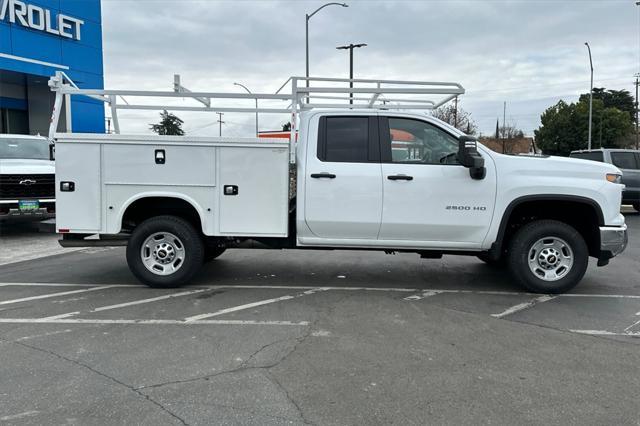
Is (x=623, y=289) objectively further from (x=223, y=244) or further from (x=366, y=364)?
(x=223, y=244)

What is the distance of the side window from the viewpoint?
6.34 m

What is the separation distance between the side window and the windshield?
9.09 meters

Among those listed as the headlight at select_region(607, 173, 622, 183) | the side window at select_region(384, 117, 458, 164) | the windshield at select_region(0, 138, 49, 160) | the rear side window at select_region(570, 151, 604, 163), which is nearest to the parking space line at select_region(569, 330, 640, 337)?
the headlight at select_region(607, 173, 622, 183)

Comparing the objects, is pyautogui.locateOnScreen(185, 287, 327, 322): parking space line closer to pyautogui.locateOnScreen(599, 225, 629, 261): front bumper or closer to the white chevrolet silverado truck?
the white chevrolet silverado truck

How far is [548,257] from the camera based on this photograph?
6.44 m

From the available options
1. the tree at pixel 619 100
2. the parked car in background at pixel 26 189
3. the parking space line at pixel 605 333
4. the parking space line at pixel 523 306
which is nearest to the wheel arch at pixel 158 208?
the parking space line at pixel 523 306

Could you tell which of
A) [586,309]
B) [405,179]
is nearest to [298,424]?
[405,179]

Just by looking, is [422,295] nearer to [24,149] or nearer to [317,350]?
[317,350]

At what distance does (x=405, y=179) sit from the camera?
6.26m

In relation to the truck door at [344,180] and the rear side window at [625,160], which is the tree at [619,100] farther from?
the truck door at [344,180]

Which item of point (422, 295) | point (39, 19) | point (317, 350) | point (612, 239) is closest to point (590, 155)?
point (612, 239)

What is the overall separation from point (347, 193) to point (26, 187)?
7561 mm

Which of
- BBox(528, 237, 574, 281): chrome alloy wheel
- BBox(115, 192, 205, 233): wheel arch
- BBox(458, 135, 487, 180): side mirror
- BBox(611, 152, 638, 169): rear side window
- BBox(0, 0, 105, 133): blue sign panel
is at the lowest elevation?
BBox(528, 237, 574, 281): chrome alloy wheel

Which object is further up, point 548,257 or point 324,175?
point 324,175
